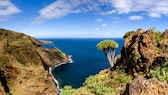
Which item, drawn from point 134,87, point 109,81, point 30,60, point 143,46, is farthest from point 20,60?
point 134,87

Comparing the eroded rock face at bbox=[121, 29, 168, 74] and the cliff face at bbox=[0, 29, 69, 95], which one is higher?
the eroded rock face at bbox=[121, 29, 168, 74]

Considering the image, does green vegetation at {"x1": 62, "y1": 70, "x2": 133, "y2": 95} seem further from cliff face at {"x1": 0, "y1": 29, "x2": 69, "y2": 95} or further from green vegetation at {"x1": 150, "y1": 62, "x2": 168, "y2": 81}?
cliff face at {"x1": 0, "y1": 29, "x2": 69, "y2": 95}

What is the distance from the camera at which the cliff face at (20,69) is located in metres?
42.0

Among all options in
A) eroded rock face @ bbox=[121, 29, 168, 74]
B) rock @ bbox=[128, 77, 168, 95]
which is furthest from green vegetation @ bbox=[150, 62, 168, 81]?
eroded rock face @ bbox=[121, 29, 168, 74]

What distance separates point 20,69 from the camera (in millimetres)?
44031

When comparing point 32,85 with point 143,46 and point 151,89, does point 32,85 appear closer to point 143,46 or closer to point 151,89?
point 143,46

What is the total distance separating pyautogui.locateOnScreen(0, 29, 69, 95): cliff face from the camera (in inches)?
1654

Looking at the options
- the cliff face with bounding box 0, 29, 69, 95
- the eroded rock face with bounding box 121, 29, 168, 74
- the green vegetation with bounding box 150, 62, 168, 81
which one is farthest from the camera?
the cliff face with bounding box 0, 29, 69, 95

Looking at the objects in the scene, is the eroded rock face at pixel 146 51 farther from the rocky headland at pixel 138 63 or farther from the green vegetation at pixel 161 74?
the green vegetation at pixel 161 74

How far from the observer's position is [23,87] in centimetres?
4347

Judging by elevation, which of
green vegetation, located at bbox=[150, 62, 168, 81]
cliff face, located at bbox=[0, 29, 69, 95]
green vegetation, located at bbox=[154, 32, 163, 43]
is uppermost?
green vegetation, located at bbox=[154, 32, 163, 43]

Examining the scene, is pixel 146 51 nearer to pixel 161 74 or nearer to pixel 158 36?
pixel 158 36

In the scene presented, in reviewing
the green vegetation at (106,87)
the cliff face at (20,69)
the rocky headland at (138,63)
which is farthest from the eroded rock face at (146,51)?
the cliff face at (20,69)

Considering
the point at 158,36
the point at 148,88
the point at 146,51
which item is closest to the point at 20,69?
the point at 146,51
